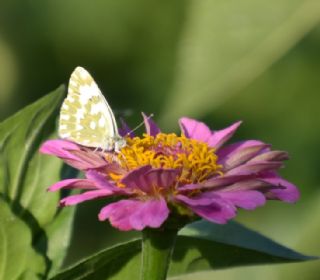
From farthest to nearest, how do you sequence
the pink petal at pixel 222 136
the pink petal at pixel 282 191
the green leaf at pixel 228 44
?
the green leaf at pixel 228 44 → the pink petal at pixel 222 136 → the pink petal at pixel 282 191

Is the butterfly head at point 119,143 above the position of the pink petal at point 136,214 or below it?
above

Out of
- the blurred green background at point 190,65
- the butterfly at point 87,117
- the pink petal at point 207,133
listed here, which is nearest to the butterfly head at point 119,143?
the butterfly at point 87,117

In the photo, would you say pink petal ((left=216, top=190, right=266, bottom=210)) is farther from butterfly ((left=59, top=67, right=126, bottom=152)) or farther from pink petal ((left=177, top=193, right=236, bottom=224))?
butterfly ((left=59, top=67, right=126, bottom=152))

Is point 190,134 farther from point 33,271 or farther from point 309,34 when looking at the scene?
point 309,34

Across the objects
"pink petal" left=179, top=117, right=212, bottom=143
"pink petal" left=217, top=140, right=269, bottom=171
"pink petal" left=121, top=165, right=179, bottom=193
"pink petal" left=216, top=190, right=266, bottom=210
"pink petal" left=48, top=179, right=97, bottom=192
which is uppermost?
"pink petal" left=48, top=179, right=97, bottom=192

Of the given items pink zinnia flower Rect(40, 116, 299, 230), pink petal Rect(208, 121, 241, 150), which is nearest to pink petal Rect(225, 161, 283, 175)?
pink zinnia flower Rect(40, 116, 299, 230)

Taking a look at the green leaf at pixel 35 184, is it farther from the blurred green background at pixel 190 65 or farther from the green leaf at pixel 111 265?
the blurred green background at pixel 190 65

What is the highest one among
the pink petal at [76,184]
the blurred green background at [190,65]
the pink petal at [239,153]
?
the pink petal at [76,184]
